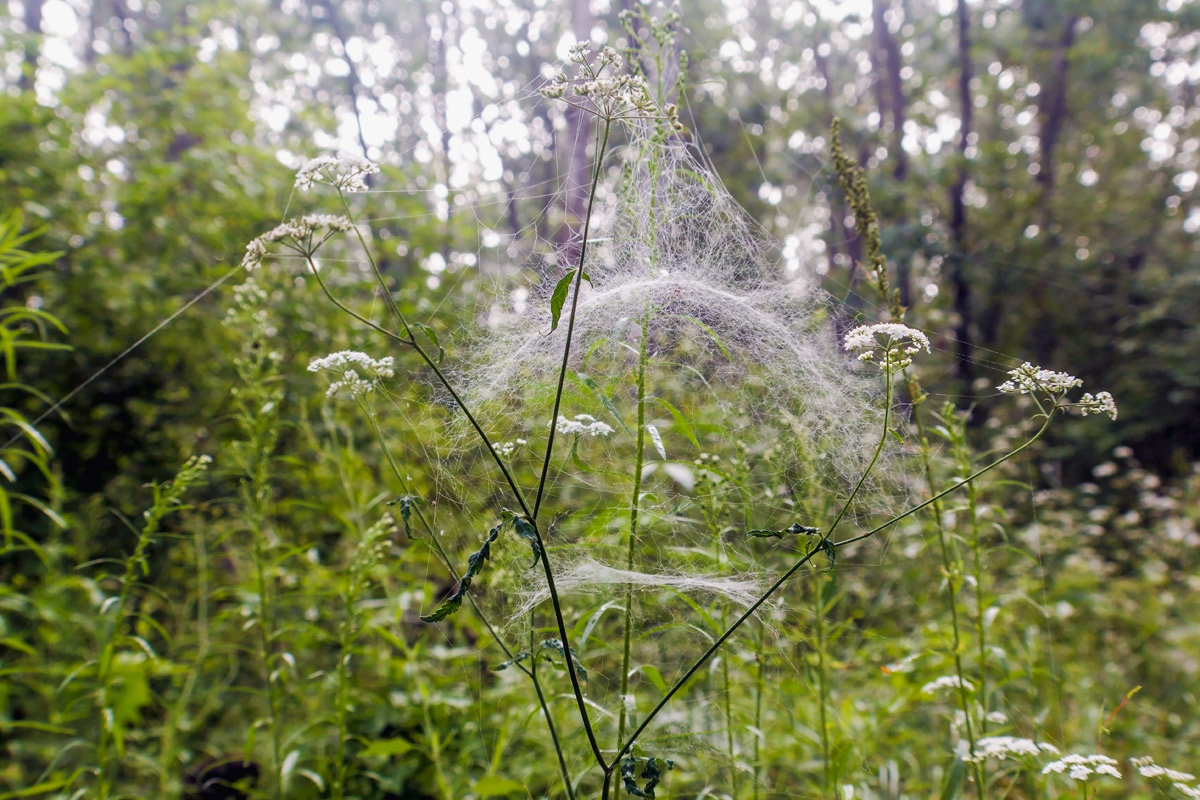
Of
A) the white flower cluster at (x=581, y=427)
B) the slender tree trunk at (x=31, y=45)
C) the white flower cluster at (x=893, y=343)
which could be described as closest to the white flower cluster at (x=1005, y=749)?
the white flower cluster at (x=893, y=343)

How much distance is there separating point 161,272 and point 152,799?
2.81 m

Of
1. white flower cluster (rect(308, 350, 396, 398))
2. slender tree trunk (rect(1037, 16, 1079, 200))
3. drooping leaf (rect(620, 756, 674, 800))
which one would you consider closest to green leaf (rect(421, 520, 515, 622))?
drooping leaf (rect(620, 756, 674, 800))

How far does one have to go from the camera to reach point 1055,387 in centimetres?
102

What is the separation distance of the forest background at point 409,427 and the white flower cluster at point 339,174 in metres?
0.23

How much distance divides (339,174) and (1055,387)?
129cm

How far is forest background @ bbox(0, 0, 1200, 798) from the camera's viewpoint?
1.76 metres

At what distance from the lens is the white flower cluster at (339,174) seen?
112cm

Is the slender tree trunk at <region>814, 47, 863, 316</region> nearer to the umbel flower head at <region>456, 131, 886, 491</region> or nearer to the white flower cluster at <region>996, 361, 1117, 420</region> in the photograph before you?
the umbel flower head at <region>456, 131, 886, 491</region>

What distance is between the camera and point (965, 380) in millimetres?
7074

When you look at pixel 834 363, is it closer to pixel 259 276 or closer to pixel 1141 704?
pixel 259 276

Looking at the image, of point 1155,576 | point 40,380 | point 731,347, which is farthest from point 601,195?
point 1155,576

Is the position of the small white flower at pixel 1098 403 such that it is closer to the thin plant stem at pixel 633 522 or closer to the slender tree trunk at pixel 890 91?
the thin plant stem at pixel 633 522

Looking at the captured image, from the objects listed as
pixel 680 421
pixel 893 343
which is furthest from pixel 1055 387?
pixel 680 421

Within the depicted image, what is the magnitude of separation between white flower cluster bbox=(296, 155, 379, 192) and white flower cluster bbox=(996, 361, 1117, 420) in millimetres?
1141
